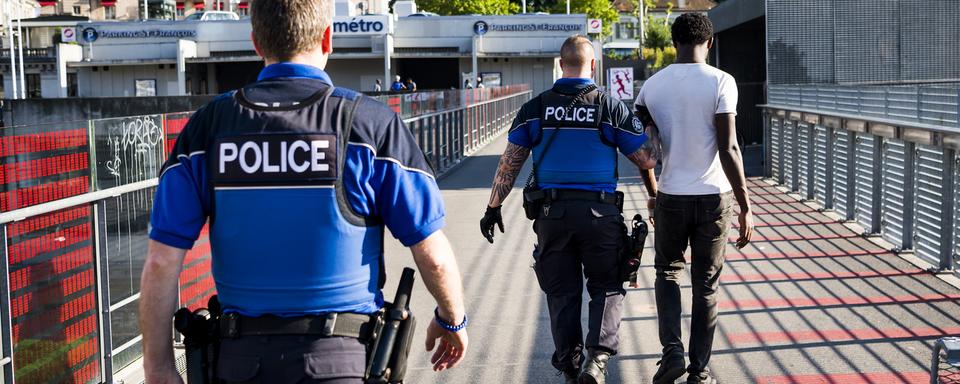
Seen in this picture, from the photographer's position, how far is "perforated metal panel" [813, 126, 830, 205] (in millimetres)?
14508

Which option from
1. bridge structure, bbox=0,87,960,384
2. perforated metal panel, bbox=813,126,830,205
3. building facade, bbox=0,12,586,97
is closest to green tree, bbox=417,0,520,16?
building facade, bbox=0,12,586,97

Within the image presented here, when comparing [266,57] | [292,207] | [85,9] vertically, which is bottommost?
[292,207]

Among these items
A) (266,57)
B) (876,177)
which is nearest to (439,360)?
(266,57)

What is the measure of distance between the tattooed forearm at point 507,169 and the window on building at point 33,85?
80.5 m

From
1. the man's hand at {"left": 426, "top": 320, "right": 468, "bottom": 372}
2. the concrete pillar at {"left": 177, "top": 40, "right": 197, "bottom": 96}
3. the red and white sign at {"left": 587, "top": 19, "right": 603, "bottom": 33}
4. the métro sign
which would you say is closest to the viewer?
the man's hand at {"left": 426, "top": 320, "right": 468, "bottom": 372}

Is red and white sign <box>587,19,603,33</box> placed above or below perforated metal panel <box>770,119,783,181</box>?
above

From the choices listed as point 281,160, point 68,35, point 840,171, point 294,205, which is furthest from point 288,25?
point 68,35

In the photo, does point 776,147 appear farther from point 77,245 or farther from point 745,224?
point 77,245

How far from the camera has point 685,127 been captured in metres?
6.05

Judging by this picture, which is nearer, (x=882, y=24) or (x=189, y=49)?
(x=882, y=24)

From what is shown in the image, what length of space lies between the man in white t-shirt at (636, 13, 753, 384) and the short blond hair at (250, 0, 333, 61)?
3.07 meters

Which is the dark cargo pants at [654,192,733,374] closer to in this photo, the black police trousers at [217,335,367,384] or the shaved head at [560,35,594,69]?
the shaved head at [560,35,594,69]

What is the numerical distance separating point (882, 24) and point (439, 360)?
60.7ft

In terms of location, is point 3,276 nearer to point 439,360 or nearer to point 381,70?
point 439,360
